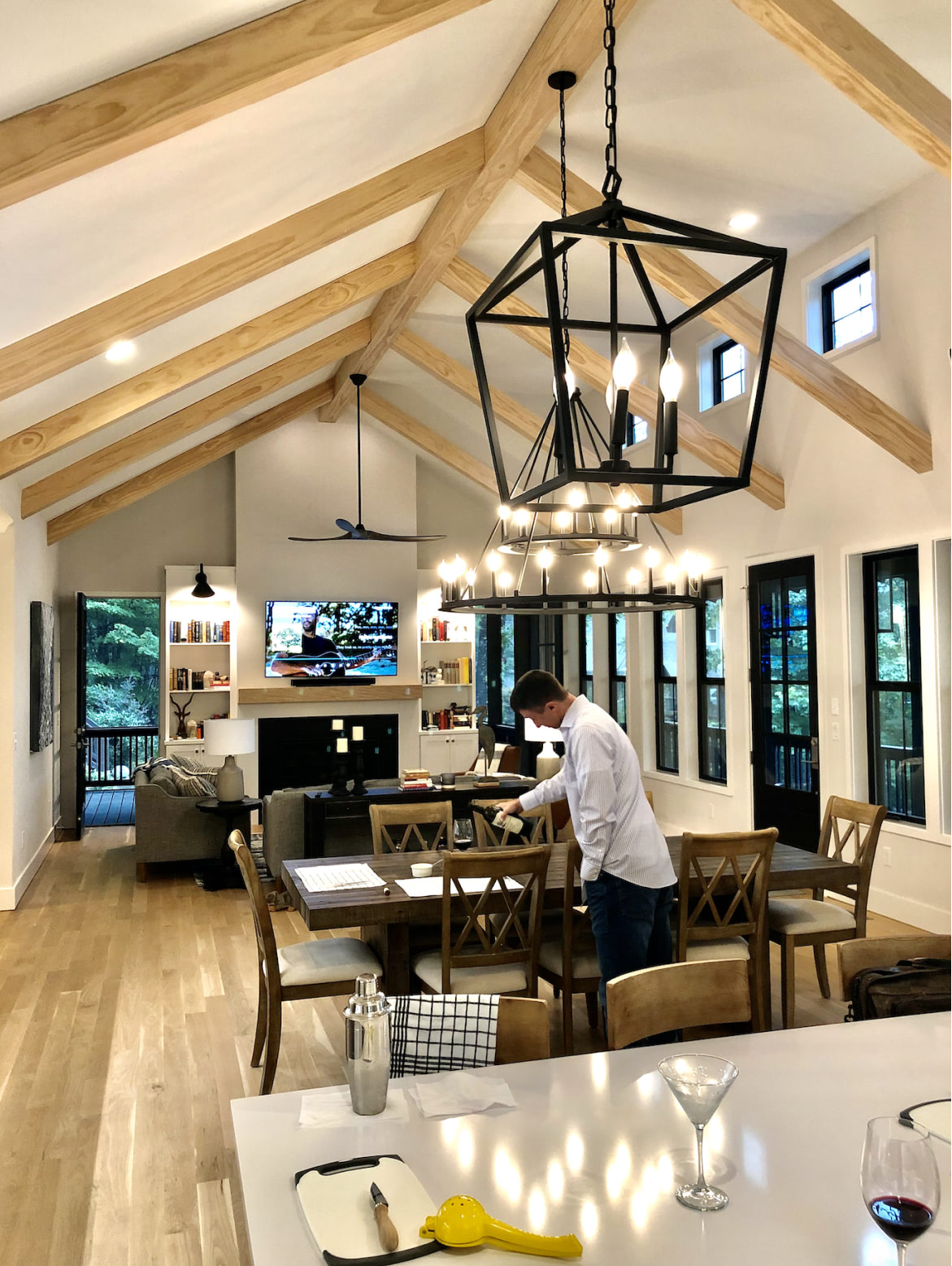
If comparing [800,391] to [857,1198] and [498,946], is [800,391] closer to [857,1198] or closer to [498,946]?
[498,946]

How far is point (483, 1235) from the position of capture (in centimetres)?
135

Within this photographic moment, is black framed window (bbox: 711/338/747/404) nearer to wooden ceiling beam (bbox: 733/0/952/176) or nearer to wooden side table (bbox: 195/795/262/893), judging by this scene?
wooden ceiling beam (bbox: 733/0/952/176)

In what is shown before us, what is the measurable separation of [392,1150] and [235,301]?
4.98 meters

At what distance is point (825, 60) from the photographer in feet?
11.9

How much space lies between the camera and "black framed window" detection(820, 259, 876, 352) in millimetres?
6102

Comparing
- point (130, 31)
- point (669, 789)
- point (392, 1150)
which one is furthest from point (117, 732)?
point (392, 1150)

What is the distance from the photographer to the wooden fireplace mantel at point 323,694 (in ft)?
33.0

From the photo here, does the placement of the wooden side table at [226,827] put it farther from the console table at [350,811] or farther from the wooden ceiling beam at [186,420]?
the wooden ceiling beam at [186,420]

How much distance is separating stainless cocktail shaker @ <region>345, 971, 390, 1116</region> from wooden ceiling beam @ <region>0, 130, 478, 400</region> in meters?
3.63

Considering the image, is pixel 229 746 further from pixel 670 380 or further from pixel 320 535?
pixel 670 380

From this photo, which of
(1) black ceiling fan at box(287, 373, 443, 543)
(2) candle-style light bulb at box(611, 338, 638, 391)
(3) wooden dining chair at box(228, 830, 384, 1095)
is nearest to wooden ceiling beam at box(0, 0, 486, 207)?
(2) candle-style light bulb at box(611, 338, 638, 391)

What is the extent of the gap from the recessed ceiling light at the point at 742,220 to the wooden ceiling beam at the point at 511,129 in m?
1.51

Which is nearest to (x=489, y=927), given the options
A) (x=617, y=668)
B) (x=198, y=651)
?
(x=617, y=668)

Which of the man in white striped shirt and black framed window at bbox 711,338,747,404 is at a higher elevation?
black framed window at bbox 711,338,747,404
